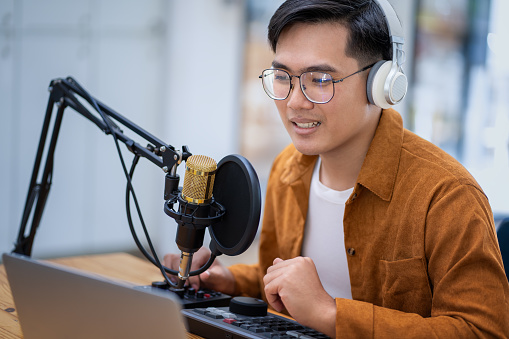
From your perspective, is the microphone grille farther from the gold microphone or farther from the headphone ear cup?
the headphone ear cup

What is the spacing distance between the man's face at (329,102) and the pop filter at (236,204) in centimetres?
32

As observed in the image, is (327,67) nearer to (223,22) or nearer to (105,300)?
(105,300)

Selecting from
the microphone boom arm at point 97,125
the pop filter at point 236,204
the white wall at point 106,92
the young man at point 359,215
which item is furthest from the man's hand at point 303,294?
the white wall at point 106,92

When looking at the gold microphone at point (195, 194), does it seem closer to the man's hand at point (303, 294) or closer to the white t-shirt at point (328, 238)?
the man's hand at point (303, 294)

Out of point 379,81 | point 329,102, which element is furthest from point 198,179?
point 379,81

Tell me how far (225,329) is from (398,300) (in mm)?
422

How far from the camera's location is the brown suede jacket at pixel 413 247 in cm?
106

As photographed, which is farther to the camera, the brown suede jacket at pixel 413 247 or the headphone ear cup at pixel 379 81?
the headphone ear cup at pixel 379 81

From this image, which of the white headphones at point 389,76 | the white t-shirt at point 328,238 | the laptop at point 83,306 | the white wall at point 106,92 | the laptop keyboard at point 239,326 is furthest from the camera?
the white wall at point 106,92

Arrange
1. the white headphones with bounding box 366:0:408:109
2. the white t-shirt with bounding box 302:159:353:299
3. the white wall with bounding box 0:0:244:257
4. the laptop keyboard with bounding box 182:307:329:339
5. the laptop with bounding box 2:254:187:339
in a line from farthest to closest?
1. the white wall with bounding box 0:0:244:257
2. the white t-shirt with bounding box 302:159:353:299
3. the white headphones with bounding box 366:0:408:109
4. the laptop keyboard with bounding box 182:307:329:339
5. the laptop with bounding box 2:254:187:339

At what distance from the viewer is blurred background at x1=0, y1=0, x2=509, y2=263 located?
11.4 feet

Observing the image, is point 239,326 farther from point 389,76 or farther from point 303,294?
point 389,76

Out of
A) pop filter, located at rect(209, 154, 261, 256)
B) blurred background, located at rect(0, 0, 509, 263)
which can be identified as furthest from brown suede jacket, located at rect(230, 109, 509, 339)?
blurred background, located at rect(0, 0, 509, 263)

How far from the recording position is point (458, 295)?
42.6 inches
